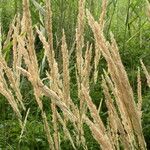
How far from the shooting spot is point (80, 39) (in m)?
1.28

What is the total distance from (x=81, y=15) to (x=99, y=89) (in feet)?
4.75

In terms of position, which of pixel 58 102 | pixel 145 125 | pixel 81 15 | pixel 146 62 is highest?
pixel 81 15

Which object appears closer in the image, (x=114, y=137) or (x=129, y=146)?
(x=129, y=146)

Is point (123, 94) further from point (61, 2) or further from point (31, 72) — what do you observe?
point (61, 2)

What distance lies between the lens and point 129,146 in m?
0.99

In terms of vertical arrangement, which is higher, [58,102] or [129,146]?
[58,102]

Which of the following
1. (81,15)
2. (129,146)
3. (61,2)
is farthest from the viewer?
(61,2)

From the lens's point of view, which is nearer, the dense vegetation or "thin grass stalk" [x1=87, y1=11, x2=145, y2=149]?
"thin grass stalk" [x1=87, y1=11, x2=145, y2=149]

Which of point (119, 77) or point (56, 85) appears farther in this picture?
point (56, 85)

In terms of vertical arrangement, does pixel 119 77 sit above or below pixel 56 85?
above

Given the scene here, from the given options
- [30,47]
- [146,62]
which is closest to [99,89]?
[146,62]

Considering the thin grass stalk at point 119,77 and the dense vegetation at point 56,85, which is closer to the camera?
the thin grass stalk at point 119,77

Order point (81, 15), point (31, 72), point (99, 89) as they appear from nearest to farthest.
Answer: point (31, 72) → point (81, 15) → point (99, 89)

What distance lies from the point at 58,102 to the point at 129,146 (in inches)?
8.0
